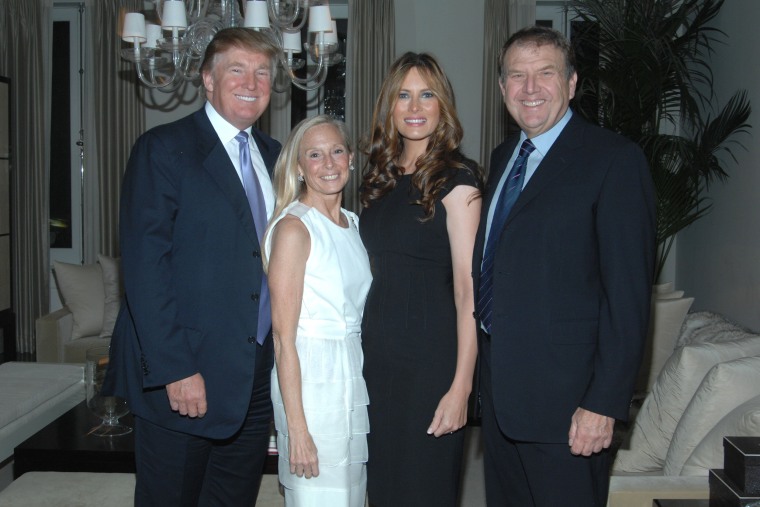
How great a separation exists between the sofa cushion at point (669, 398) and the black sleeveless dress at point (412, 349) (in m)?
1.14

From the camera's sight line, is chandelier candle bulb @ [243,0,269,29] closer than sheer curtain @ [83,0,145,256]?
Yes

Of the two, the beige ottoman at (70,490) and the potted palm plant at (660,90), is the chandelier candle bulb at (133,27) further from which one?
the potted palm plant at (660,90)

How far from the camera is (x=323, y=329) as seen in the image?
222 cm

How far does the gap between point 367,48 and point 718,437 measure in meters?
5.24

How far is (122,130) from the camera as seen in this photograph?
723 centimetres

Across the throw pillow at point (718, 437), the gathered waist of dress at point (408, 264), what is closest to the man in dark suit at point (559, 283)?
the gathered waist of dress at point (408, 264)

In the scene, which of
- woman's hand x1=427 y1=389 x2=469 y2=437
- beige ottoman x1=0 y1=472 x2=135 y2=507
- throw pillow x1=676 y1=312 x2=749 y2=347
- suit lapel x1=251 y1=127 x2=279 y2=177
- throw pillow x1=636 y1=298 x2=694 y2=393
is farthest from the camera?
throw pillow x1=636 y1=298 x2=694 y2=393

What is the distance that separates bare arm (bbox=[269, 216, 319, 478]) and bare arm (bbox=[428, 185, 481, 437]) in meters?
0.37

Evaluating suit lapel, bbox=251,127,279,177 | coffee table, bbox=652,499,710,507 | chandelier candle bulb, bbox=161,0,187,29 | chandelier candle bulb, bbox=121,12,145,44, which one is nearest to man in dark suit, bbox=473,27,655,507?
coffee table, bbox=652,499,710,507

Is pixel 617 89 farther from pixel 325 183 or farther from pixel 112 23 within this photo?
pixel 112 23

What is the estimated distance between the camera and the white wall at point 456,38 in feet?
23.5

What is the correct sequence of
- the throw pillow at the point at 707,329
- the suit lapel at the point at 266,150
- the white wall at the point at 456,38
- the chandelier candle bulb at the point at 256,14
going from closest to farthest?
the suit lapel at the point at 266,150, the throw pillow at the point at 707,329, the chandelier candle bulb at the point at 256,14, the white wall at the point at 456,38

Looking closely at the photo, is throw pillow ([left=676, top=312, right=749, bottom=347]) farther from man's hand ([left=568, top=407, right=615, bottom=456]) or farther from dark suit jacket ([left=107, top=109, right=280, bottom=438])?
dark suit jacket ([left=107, top=109, right=280, bottom=438])

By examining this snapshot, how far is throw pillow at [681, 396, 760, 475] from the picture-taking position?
97.1 inches
